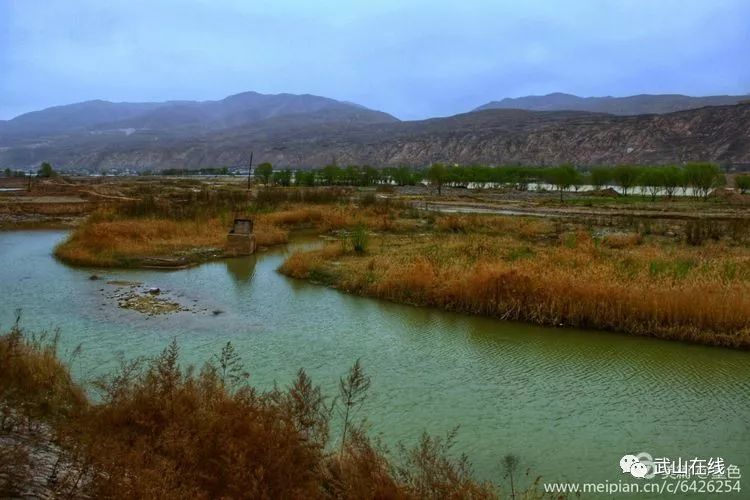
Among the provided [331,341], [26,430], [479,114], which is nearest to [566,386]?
[331,341]

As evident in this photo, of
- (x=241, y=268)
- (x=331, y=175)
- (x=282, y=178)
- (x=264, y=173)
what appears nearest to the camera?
(x=241, y=268)

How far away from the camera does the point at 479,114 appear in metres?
189

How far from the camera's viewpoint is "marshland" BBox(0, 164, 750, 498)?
5871mm

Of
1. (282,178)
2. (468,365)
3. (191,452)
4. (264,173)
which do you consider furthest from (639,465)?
(264,173)

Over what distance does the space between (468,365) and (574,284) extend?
14.5 feet

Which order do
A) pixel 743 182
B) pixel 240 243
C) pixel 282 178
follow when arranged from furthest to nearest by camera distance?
pixel 282 178
pixel 743 182
pixel 240 243

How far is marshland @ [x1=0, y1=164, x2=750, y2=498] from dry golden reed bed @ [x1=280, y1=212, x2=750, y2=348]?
57 millimetres

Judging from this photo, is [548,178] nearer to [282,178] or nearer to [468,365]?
[282,178]

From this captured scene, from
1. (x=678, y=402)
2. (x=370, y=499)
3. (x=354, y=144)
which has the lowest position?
(x=678, y=402)

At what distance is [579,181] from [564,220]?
1783 inches

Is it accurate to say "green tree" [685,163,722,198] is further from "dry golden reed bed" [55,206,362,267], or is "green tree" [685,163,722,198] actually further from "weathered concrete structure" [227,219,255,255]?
"weathered concrete structure" [227,219,255,255]

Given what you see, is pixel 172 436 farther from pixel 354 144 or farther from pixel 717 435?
pixel 354 144

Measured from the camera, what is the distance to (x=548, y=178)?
89.9 metres

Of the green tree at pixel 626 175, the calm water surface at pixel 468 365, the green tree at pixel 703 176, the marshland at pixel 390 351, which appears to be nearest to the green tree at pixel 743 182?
the green tree at pixel 703 176
